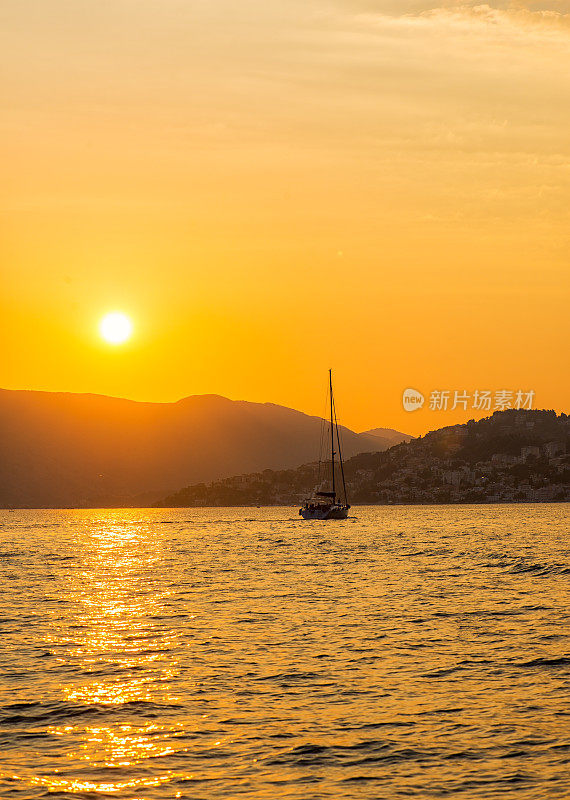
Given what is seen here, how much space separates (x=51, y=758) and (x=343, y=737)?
7.09m

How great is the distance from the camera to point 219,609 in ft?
177

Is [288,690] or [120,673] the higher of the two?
[120,673]

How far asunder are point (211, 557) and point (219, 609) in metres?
53.0

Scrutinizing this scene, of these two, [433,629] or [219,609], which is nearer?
[433,629]

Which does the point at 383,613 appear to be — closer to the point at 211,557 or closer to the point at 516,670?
the point at 516,670

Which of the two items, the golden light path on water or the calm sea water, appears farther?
the golden light path on water

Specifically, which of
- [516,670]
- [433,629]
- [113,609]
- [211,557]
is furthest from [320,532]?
[516,670]

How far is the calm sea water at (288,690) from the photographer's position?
74.2ft

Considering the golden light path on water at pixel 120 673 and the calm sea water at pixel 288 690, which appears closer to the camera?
the calm sea water at pixel 288 690

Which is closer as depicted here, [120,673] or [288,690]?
[288,690]

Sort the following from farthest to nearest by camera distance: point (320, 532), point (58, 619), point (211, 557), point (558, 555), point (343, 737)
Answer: point (320, 532) < point (211, 557) < point (558, 555) < point (58, 619) < point (343, 737)

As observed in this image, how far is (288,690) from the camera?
3147 centimetres

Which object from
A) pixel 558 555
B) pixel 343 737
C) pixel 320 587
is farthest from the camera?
pixel 558 555

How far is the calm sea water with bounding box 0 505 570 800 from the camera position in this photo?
2261cm
